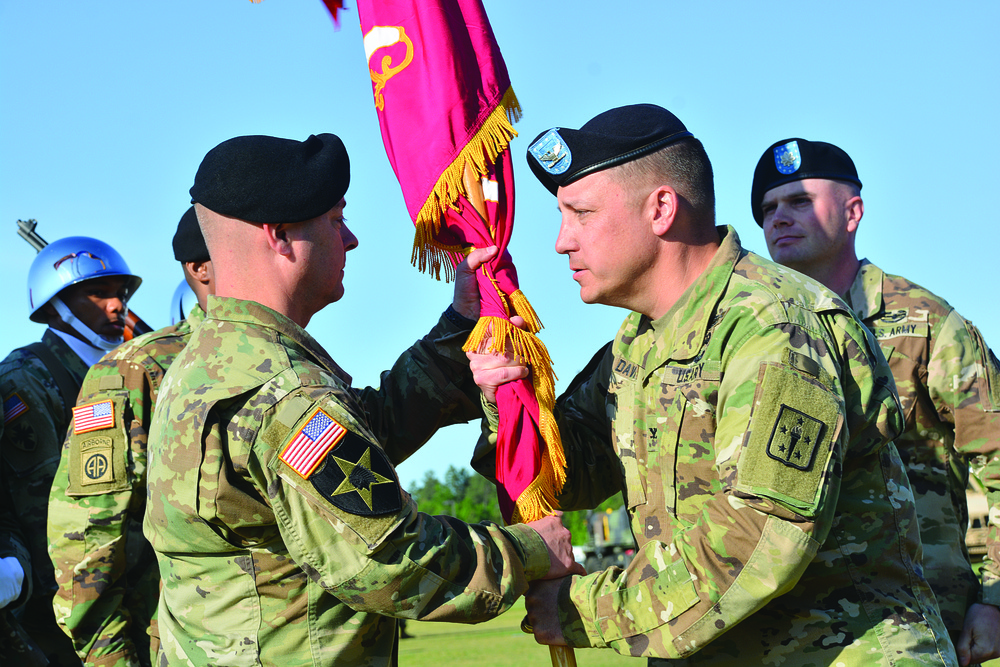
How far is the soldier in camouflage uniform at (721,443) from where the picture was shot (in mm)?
2543

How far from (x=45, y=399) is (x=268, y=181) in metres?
2.89

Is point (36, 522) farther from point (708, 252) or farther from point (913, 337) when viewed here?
point (913, 337)

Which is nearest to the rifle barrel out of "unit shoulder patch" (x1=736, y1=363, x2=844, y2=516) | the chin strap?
the chin strap

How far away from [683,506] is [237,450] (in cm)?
139

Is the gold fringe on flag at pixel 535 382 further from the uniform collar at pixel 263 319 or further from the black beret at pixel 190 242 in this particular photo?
the black beret at pixel 190 242

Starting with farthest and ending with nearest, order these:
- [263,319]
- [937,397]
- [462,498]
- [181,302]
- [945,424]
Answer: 1. [462,498]
2. [181,302]
3. [945,424]
4. [937,397]
5. [263,319]

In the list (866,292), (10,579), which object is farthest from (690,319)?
(10,579)

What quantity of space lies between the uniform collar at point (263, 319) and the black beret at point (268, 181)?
28 cm

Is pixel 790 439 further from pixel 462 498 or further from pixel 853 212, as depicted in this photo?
pixel 462 498

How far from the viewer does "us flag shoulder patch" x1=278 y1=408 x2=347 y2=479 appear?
247cm

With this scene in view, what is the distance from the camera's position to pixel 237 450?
2.58 metres

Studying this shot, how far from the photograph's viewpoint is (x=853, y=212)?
16.1 ft

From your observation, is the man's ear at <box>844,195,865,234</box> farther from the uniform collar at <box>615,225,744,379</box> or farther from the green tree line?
the green tree line

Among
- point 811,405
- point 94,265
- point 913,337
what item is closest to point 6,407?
point 94,265
